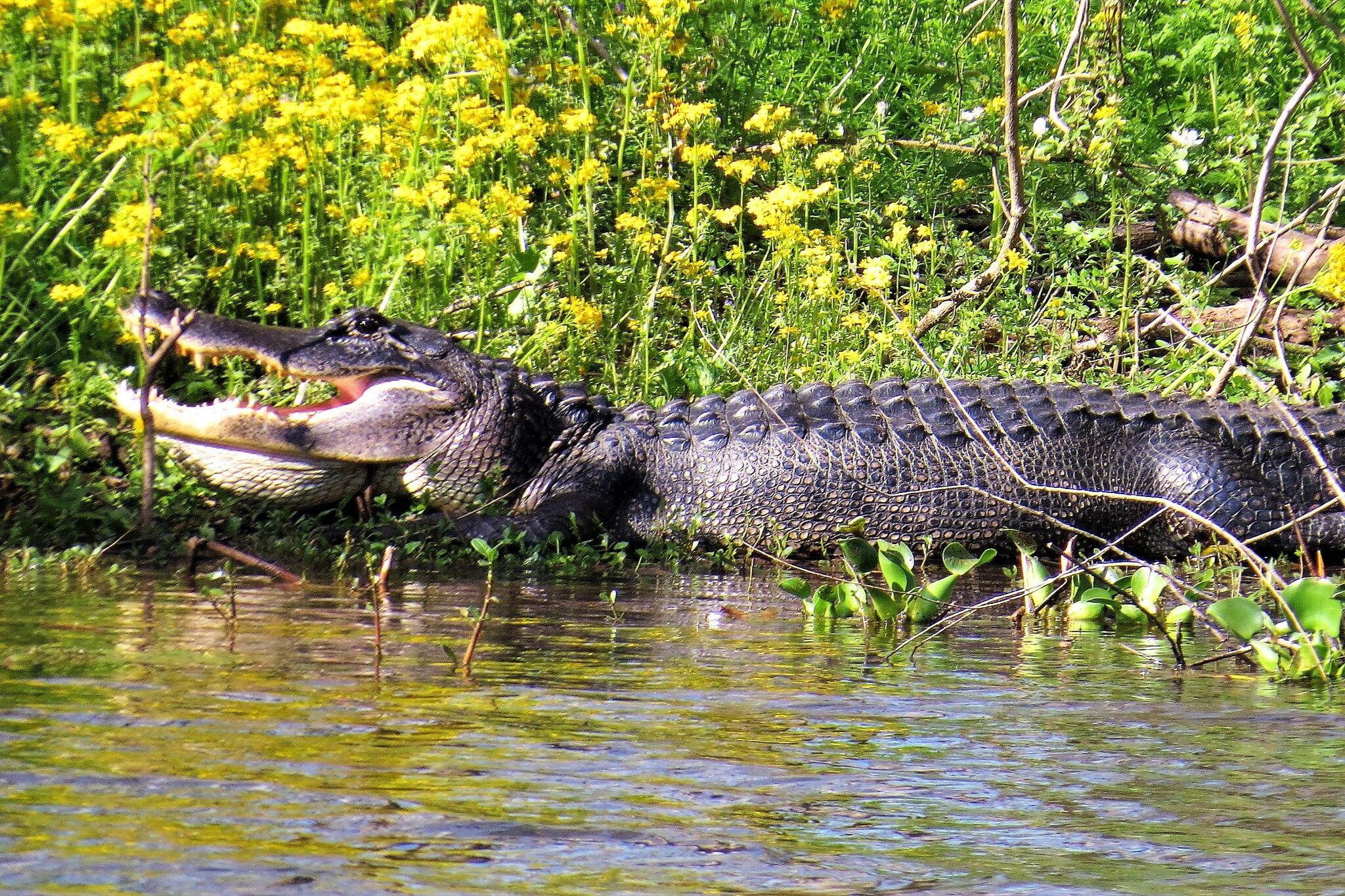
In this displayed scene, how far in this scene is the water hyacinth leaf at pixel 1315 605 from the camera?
3.19 metres

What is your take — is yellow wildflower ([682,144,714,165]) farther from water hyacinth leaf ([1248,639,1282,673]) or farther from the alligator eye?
water hyacinth leaf ([1248,639,1282,673])

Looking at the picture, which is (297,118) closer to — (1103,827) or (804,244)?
(804,244)

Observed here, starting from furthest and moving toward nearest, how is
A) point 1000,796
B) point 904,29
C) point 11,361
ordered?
point 904,29 → point 11,361 → point 1000,796

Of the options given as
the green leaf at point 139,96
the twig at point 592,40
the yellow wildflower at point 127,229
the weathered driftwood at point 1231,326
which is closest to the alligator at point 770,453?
the yellow wildflower at point 127,229

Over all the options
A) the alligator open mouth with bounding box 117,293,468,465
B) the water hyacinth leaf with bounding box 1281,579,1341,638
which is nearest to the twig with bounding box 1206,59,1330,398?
the water hyacinth leaf with bounding box 1281,579,1341,638

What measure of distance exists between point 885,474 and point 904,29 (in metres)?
3.36

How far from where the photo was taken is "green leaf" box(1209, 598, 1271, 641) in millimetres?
3264

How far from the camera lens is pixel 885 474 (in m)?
6.21

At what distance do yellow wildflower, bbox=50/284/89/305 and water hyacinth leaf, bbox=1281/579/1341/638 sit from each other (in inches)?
142

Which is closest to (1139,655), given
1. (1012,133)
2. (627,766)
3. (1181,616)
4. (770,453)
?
(1181,616)

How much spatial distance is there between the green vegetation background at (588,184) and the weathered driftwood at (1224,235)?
0.56 feet

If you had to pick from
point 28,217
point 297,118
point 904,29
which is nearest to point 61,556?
point 28,217

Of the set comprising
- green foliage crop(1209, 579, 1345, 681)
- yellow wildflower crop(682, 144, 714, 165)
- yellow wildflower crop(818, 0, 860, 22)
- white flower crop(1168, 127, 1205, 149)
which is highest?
yellow wildflower crop(818, 0, 860, 22)

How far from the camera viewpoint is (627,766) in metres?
2.23
